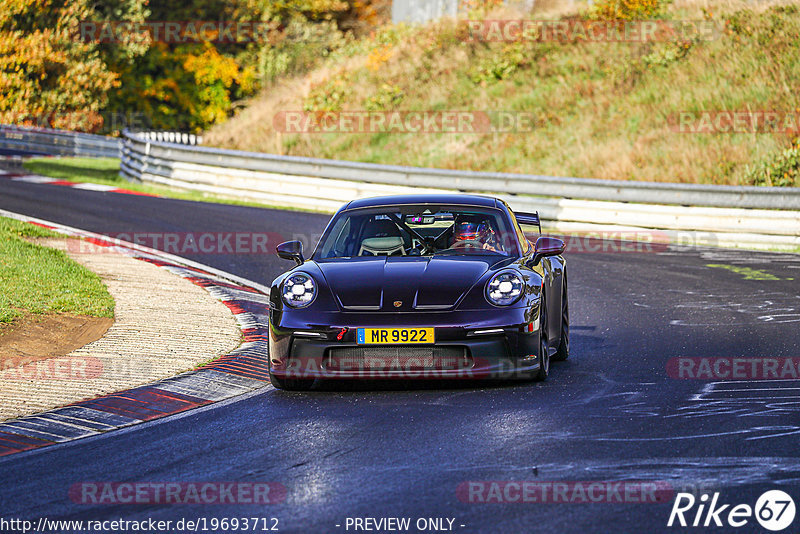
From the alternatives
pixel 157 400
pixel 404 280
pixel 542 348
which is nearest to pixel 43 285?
pixel 157 400

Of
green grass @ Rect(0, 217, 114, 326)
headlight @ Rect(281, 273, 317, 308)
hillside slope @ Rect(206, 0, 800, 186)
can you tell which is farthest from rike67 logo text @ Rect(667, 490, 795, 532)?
hillside slope @ Rect(206, 0, 800, 186)

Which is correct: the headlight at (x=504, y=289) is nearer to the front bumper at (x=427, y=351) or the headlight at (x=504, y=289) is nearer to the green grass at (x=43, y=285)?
the front bumper at (x=427, y=351)

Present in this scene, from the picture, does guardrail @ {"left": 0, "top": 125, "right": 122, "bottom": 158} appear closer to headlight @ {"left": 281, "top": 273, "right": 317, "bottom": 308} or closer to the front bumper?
headlight @ {"left": 281, "top": 273, "right": 317, "bottom": 308}

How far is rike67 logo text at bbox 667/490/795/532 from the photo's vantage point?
4.81 m

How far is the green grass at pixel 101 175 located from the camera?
2503cm

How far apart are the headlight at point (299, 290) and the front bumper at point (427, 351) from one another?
25cm

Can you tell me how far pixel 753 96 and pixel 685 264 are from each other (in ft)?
36.4

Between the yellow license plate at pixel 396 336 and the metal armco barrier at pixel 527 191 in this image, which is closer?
the yellow license plate at pixel 396 336

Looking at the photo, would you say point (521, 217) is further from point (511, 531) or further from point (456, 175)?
point (456, 175)

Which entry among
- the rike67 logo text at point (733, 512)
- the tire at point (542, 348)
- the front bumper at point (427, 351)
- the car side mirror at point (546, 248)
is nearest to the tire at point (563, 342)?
the car side mirror at point (546, 248)

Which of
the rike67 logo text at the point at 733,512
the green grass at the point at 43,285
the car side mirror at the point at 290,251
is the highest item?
the car side mirror at the point at 290,251

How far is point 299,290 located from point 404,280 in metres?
0.74

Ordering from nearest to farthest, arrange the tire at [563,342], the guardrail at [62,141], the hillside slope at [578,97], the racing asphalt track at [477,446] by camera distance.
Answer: the racing asphalt track at [477,446] → the tire at [563,342] → the hillside slope at [578,97] → the guardrail at [62,141]

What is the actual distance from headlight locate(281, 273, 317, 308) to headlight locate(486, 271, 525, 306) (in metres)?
1.22
